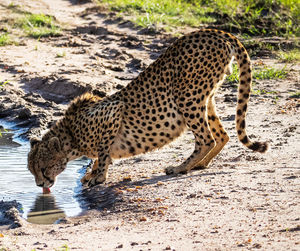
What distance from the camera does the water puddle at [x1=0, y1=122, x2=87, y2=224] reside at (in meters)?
6.31

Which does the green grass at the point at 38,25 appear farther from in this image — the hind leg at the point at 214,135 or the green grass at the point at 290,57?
the hind leg at the point at 214,135

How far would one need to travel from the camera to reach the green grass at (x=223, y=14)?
1363cm

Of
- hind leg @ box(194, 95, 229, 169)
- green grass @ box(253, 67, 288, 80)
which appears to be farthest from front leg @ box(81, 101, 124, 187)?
green grass @ box(253, 67, 288, 80)

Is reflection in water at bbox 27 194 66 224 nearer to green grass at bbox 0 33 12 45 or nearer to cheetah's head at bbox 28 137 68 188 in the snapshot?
cheetah's head at bbox 28 137 68 188

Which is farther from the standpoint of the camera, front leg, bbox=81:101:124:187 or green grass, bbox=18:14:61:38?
green grass, bbox=18:14:61:38

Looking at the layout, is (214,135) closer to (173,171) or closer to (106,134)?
(173,171)

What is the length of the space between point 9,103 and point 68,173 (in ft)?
10.5

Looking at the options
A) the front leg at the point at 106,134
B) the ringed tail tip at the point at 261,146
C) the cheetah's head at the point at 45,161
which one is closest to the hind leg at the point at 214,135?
the ringed tail tip at the point at 261,146

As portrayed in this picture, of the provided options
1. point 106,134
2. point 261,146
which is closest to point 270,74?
point 261,146

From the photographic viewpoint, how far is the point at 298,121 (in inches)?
339

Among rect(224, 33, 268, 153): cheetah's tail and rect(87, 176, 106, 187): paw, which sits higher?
rect(224, 33, 268, 153): cheetah's tail

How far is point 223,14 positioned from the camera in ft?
47.7

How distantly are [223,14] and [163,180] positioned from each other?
8546mm

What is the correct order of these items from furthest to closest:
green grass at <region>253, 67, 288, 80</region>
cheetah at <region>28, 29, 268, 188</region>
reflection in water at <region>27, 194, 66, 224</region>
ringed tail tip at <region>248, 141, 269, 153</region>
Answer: green grass at <region>253, 67, 288, 80</region>, cheetah at <region>28, 29, 268, 188</region>, ringed tail tip at <region>248, 141, 269, 153</region>, reflection in water at <region>27, 194, 66, 224</region>
